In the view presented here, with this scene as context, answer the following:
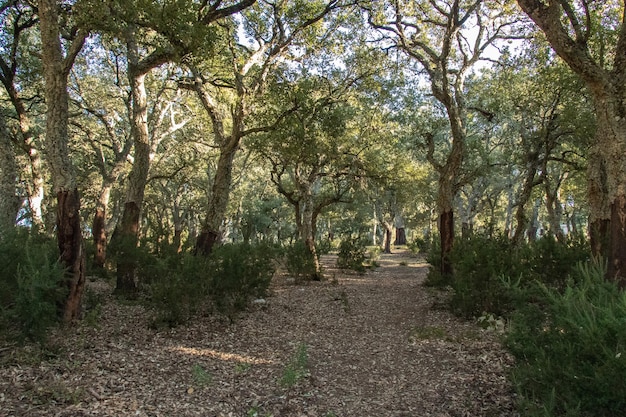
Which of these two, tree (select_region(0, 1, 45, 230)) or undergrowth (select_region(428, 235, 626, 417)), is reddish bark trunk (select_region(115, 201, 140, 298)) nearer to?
tree (select_region(0, 1, 45, 230))

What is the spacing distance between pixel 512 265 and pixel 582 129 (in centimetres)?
765

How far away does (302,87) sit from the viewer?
957cm

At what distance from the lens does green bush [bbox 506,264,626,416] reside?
8.27ft

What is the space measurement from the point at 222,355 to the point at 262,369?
76cm

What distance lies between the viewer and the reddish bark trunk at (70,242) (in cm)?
575

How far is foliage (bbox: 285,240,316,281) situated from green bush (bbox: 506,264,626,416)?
9459mm

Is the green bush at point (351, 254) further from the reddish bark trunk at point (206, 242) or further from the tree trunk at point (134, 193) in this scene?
the tree trunk at point (134, 193)

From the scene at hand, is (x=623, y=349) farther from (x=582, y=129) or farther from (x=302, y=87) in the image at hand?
(x=582, y=129)

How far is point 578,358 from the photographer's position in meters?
2.81

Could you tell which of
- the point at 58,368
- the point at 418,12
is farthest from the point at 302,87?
the point at 58,368

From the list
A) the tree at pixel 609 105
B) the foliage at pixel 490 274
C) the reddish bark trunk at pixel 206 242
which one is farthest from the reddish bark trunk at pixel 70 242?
the tree at pixel 609 105

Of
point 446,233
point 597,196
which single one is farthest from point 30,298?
point 597,196

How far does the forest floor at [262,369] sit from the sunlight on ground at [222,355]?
13mm

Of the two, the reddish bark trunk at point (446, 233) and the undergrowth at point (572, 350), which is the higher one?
the reddish bark trunk at point (446, 233)
